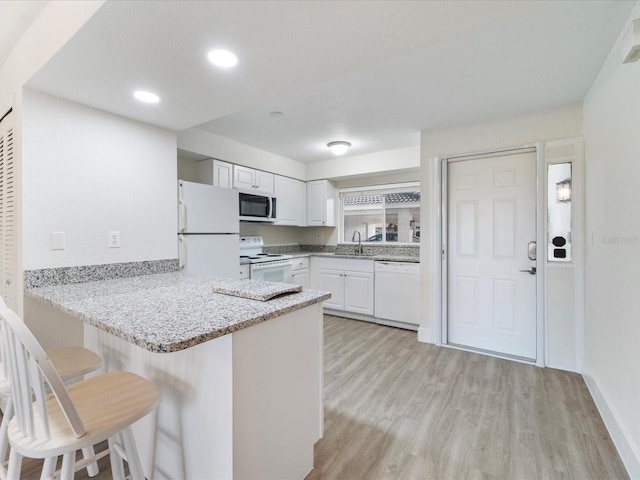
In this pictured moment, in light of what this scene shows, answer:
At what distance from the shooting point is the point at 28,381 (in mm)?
910

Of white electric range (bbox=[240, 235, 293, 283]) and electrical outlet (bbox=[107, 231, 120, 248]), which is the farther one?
white electric range (bbox=[240, 235, 293, 283])

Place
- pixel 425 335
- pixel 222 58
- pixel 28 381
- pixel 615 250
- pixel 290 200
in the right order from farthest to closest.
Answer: pixel 290 200
pixel 425 335
pixel 615 250
pixel 222 58
pixel 28 381

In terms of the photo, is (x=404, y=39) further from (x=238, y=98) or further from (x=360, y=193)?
(x=360, y=193)

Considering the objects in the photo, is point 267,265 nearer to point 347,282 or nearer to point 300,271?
point 300,271

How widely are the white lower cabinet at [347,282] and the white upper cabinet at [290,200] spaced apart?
710 mm

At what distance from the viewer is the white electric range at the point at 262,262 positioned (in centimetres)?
367

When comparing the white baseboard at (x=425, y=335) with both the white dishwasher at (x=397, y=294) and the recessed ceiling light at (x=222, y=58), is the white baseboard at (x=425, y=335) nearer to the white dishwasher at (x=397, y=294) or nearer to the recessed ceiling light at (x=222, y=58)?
the white dishwasher at (x=397, y=294)

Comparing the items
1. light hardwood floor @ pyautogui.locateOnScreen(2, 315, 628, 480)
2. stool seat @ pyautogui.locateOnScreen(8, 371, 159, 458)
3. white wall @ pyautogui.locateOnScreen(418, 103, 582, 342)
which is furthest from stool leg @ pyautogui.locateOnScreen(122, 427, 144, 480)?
white wall @ pyautogui.locateOnScreen(418, 103, 582, 342)

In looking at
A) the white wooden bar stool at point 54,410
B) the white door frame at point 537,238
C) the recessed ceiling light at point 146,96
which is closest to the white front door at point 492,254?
the white door frame at point 537,238

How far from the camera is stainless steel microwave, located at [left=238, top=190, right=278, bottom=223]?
3.58 m

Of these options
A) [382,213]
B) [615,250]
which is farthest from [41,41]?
[382,213]

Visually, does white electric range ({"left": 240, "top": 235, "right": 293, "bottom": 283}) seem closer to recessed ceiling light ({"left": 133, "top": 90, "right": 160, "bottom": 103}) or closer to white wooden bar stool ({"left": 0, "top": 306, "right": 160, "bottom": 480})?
recessed ceiling light ({"left": 133, "top": 90, "right": 160, "bottom": 103})

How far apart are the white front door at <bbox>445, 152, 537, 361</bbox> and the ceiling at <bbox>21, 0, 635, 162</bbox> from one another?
56 centimetres

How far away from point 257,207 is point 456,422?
114 inches
